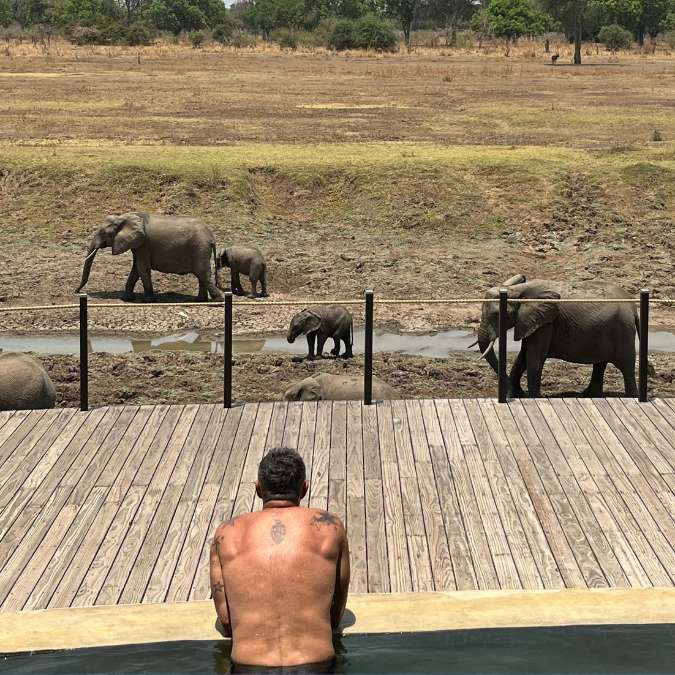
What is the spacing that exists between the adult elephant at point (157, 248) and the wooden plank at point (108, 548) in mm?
12331

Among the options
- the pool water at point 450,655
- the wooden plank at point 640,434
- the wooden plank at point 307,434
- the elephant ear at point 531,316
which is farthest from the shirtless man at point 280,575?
the elephant ear at point 531,316

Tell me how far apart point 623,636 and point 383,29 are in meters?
70.3

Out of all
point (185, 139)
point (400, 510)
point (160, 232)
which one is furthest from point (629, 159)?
point (400, 510)

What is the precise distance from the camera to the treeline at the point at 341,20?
72938 millimetres

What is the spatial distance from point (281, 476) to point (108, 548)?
7.02 feet

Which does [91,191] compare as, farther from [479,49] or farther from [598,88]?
[479,49]

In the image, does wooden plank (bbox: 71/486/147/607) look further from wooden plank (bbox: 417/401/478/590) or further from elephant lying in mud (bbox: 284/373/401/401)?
elephant lying in mud (bbox: 284/373/401/401)

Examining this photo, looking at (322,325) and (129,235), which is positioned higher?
(129,235)

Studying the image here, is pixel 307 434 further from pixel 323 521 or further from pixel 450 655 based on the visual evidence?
pixel 323 521

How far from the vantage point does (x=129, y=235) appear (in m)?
20.7

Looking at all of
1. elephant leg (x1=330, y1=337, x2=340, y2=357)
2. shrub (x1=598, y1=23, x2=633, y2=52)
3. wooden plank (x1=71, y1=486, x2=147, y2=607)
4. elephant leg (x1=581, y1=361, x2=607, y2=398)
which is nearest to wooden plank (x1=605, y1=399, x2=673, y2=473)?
wooden plank (x1=71, y1=486, x2=147, y2=607)

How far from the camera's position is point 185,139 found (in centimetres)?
3256

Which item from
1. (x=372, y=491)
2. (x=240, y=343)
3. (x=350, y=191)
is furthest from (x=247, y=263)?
Answer: (x=372, y=491)

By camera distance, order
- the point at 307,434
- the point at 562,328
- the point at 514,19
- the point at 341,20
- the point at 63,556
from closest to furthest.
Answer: the point at 63,556, the point at 307,434, the point at 562,328, the point at 514,19, the point at 341,20
